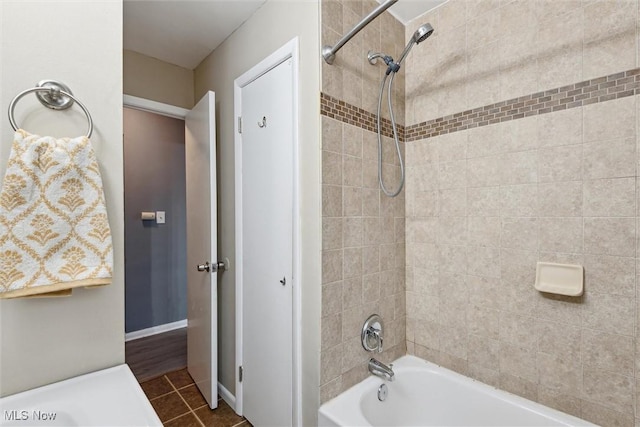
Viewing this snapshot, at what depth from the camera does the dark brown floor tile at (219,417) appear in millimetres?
1869

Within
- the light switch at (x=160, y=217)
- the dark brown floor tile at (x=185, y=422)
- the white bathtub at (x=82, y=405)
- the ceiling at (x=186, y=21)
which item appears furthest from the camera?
the light switch at (x=160, y=217)

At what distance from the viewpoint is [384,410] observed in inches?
61.2

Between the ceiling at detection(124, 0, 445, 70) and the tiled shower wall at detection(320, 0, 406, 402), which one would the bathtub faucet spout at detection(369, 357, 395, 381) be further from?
the ceiling at detection(124, 0, 445, 70)

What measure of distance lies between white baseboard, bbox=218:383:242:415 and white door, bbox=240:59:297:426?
125 mm

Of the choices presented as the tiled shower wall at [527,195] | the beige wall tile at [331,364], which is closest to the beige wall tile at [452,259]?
the tiled shower wall at [527,195]

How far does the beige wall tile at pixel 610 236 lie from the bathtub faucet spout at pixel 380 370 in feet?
3.42

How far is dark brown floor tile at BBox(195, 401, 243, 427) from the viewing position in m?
1.87

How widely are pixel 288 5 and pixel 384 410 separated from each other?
211 cm

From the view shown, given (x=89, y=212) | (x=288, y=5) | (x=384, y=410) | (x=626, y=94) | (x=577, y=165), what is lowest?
(x=384, y=410)

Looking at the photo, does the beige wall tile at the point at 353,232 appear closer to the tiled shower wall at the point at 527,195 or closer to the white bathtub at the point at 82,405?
the tiled shower wall at the point at 527,195

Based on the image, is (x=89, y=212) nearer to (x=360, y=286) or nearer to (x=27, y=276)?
(x=27, y=276)

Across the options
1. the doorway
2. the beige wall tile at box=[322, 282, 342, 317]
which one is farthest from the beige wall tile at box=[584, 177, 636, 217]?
the doorway

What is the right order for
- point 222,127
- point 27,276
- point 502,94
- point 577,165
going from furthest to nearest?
point 222,127
point 502,94
point 577,165
point 27,276

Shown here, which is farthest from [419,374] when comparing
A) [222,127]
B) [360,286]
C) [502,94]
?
[222,127]
